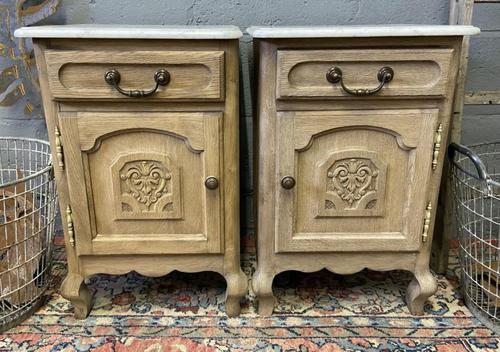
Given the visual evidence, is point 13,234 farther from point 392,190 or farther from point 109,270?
point 392,190

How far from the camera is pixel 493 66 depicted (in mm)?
1435

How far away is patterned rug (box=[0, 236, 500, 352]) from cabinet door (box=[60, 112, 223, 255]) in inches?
Answer: 8.4

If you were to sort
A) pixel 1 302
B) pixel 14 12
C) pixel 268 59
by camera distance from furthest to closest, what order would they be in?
pixel 14 12 < pixel 1 302 < pixel 268 59

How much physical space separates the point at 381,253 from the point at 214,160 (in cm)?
50

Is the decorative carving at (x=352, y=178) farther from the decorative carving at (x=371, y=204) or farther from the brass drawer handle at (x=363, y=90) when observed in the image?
the brass drawer handle at (x=363, y=90)

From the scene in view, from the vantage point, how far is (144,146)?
1.02m

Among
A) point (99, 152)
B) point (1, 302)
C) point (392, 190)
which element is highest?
point (99, 152)

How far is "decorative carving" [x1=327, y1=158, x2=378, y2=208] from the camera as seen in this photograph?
104 centimetres

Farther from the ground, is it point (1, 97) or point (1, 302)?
point (1, 97)

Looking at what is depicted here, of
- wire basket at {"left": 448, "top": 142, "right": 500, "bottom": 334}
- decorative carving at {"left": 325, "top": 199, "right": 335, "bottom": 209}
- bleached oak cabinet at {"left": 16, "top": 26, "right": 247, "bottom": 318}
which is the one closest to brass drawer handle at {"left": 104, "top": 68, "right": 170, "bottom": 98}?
bleached oak cabinet at {"left": 16, "top": 26, "right": 247, "bottom": 318}

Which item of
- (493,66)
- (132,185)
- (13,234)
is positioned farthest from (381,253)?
(13,234)

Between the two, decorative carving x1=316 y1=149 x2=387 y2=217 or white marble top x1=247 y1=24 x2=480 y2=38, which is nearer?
white marble top x1=247 y1=24 x2=480 y2=38

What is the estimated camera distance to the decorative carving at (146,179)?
1.03 metres

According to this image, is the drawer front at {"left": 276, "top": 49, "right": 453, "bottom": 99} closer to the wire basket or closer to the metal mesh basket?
the wire basket
